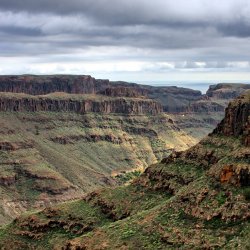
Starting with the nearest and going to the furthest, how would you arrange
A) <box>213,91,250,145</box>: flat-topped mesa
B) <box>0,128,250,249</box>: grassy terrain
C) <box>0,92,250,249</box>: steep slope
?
<box>0,128,250,249</box>: grassy terrain, <box>0,92,250,249</box>: steep slope, <box>213,91,250,145</box>: flat-topped mesa

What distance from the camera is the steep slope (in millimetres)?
94062

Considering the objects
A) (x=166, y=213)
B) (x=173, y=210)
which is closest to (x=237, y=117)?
(x=173, y=210)

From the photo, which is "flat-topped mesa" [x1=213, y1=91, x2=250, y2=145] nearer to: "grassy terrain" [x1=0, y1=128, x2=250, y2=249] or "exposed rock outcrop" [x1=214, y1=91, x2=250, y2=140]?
"exposed rock outcrop" [x1=214, y1=91, x2=250, y2=140]

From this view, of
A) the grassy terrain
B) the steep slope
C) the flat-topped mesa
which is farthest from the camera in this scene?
the flat-topped mesa

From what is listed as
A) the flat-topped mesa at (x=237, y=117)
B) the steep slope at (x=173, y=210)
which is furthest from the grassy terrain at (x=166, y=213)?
the flat-topped mesa at (x=237, y=117)

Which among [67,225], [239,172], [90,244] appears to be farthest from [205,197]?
[67,225]

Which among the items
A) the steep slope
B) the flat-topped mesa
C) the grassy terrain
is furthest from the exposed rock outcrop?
the grassy terrain

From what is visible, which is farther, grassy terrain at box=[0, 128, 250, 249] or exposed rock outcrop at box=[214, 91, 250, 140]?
exposed rock outcrop at box=[214, 91, 250, 140]

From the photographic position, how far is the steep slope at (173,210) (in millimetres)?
94062

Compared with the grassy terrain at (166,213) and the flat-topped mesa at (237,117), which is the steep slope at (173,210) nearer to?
the grassy terrain at (166,213)

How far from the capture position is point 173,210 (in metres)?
102

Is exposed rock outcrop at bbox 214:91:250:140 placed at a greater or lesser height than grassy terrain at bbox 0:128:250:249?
greater

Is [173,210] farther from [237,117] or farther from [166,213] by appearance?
[237,117]

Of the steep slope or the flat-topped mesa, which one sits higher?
the flat-topped mesa
